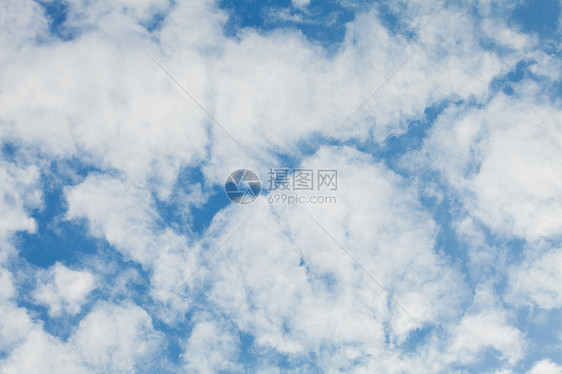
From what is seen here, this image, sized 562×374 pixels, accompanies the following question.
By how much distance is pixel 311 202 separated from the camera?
24688 millimetres

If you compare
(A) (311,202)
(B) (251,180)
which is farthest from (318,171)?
(B) (251,180)

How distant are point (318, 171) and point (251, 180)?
21.4 feet

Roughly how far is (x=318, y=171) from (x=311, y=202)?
3.36 metres

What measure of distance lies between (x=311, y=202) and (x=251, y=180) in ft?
21.0

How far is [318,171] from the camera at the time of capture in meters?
23.3

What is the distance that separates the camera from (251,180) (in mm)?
23875

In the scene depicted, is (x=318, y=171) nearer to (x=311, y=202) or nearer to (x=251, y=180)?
(x=311, y=202)

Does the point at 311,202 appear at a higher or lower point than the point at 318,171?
lower
